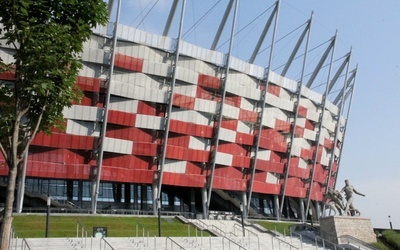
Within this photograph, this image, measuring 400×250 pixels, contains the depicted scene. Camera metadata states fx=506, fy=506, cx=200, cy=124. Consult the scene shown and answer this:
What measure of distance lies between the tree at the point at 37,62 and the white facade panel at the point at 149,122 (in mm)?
38590

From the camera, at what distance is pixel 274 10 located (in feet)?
227

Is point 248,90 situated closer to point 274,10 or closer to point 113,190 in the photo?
point 274,10

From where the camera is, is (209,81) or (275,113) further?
(275,113)

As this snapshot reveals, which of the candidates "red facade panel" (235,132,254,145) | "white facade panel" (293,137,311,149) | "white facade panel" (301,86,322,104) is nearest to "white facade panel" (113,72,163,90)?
"red facade panel" (235,132,254,145)

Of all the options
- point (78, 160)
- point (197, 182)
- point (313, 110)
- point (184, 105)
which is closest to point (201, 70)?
point (184, 105)

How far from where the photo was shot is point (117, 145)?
5728 centimetres

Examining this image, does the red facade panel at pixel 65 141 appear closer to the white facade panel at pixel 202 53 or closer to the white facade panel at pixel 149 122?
the white facade panel at pixel 149 122

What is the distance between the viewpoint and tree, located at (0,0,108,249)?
17.8 metres

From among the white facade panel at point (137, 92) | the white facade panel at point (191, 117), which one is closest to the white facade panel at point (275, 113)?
the white facade panel at point (191, 117)

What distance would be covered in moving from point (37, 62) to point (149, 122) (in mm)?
40999

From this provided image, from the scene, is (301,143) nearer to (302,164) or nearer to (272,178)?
(302,164)

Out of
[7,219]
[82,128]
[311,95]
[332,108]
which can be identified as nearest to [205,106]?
[82,128]

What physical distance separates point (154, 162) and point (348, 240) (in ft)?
83.5

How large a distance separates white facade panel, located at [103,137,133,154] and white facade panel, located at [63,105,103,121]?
8.85ft
